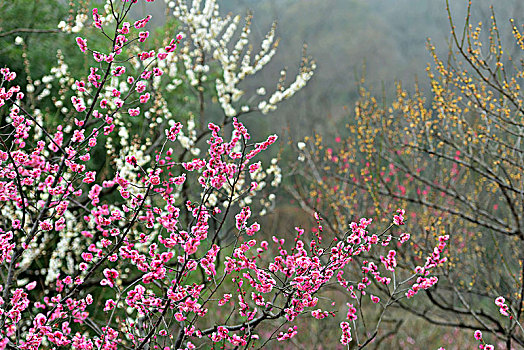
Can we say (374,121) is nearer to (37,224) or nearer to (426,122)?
(426,122)

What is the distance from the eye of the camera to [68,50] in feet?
A: 15.7

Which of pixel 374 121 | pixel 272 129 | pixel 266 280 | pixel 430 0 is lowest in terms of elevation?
pixel 266 280

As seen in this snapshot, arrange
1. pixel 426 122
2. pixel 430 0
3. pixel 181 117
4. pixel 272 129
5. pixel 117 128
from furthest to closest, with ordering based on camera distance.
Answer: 1. pixel 430 0
2. pixel 272 129
3. pixel 181 117
4. pixel 117 128
5. pixel 426 122

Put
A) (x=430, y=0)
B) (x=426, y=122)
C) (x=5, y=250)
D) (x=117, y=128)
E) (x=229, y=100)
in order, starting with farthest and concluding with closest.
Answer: (x=430, y=0) < (x=117, y=128) < (x=229, y=100) < (x=426, y=122) < (x=5, y=250)

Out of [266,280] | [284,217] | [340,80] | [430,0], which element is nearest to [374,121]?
[266,280]

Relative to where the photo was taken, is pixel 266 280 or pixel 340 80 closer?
pixel 266 280

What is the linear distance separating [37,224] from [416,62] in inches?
367

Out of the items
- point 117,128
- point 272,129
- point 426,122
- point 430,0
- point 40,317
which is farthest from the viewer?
point 430,0

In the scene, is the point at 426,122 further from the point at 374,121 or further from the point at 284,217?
the point at 284,217

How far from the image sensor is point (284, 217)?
328 inches

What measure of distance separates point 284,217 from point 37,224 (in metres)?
6.84

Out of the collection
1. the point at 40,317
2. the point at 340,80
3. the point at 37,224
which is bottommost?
the point at 40,317

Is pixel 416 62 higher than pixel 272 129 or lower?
higher

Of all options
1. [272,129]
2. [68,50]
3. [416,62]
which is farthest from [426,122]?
[416,62]
